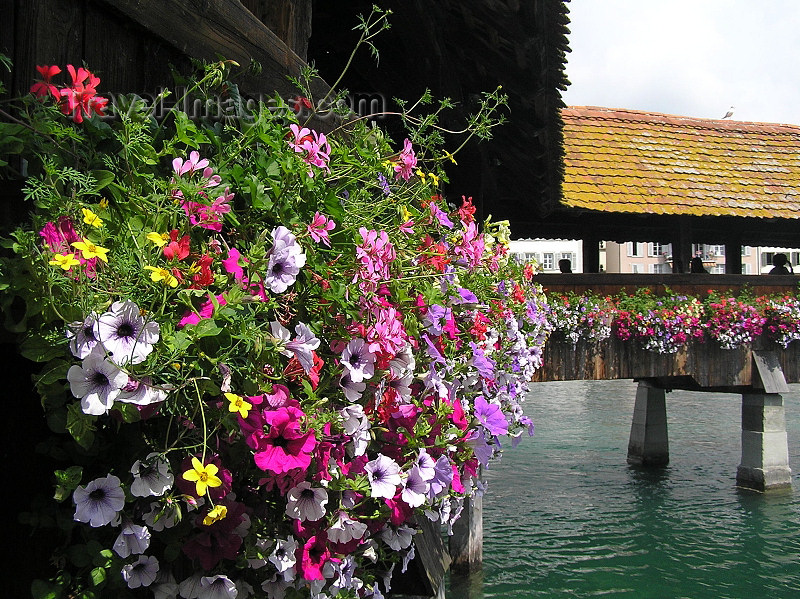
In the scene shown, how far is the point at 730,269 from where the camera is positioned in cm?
1616

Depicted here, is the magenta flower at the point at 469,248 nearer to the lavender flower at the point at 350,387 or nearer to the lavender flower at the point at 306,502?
the lavender flower at the point at 350,387

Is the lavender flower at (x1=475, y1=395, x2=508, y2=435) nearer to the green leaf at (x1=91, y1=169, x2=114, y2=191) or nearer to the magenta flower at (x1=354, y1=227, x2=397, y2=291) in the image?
the magenta flower at (x1=354, y1=227, x2=397, y2=291)

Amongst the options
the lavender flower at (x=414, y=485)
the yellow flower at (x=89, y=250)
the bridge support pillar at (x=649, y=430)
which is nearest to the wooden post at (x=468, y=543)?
the bridge support pillar at (x=649, y=430)

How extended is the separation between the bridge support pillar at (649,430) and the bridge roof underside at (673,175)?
2951mm

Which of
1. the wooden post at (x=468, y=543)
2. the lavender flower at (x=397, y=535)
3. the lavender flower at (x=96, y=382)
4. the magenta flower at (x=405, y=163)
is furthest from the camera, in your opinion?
the wooden post at (x=468, y=543)

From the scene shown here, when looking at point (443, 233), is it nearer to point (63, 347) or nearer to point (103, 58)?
point (103, 58)

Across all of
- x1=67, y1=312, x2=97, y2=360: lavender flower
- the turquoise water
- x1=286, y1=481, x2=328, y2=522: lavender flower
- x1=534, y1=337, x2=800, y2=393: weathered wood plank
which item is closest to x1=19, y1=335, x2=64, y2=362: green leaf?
x1=67, y1=312, x2=97, y2=360: lavender flower

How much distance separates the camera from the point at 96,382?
1010mm

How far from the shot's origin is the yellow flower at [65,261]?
100cm

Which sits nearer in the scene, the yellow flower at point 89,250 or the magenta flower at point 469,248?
the yellow flower at point 89,250

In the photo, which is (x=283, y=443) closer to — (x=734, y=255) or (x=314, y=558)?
(x=314, y=558)

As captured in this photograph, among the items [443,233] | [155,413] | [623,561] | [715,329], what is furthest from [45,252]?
[715,329]

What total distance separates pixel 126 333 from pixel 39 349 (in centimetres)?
15

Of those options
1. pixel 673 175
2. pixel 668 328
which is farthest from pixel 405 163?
pixel 673 175
